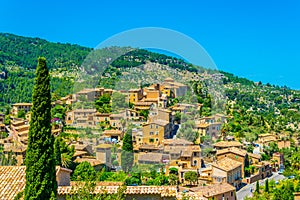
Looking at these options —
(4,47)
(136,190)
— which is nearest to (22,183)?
(136,190)

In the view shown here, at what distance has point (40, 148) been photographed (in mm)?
5023

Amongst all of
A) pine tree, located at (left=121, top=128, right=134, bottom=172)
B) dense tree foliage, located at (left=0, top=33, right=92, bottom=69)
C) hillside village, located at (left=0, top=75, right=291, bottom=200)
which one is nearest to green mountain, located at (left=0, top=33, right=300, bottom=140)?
dense tree foliage, located at (left=0, top=33, right=92, bottom=69)

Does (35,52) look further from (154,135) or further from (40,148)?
(40,148)

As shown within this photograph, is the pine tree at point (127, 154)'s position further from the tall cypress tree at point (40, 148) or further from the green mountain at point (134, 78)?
the tall cypress tree at point (40, 148)

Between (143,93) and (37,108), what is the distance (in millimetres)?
9548

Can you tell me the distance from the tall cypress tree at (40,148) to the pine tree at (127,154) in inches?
202

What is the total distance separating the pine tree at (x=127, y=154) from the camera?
10258mm

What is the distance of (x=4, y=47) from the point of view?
58062 mm

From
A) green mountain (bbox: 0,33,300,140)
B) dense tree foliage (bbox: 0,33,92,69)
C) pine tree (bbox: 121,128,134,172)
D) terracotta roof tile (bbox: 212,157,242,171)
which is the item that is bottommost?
terracotta roof tile (bbox: 212,157,242,171)

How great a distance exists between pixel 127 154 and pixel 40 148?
528cm

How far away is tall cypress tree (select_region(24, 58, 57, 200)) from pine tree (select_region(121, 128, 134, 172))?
514 cm

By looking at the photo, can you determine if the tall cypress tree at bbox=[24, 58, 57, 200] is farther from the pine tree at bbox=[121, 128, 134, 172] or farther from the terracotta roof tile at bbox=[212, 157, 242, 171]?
the terracotta roof tile at bbox=[212, 157, 242, 171]

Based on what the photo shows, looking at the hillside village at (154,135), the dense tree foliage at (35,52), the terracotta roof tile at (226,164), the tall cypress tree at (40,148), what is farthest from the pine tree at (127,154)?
the dense tree foliage at (35,52)

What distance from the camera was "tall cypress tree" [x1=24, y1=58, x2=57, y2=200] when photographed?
16.1 feet
